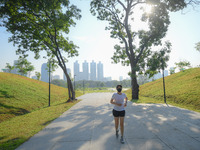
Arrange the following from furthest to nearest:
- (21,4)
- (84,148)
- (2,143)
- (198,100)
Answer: (21,4) → (198,100) → (2,143) → (84,148)

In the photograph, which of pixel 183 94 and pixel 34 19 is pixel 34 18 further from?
pixel 183 94

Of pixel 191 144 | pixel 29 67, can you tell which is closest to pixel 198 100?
pixel 191 144

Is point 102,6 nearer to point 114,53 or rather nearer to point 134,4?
point 134,4

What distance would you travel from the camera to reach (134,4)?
17.1m

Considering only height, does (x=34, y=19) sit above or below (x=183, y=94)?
above

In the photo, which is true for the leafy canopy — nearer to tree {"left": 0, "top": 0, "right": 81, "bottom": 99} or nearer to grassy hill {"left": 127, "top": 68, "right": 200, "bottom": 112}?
tree {"left": 0, "top": 0, "right": 81, "bottom": 99}

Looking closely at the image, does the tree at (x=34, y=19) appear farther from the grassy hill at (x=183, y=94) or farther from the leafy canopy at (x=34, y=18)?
the grassy hill at (x=183, y=94)

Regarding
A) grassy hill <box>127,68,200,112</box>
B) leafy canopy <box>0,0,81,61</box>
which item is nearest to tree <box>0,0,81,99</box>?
leafy canopy <box>0,0,81,61</box>

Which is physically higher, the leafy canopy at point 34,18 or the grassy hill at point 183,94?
the leafy canopy at point 34,18

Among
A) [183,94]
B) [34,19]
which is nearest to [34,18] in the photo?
[34,19]

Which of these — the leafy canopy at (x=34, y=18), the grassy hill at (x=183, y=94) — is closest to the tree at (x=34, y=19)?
the leafy canopy at (x=34, y=18)

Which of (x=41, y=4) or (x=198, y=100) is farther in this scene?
(x=41, y=4)

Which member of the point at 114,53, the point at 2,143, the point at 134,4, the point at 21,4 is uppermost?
the point at 134,4

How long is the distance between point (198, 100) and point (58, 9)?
18920 millimetres
